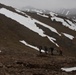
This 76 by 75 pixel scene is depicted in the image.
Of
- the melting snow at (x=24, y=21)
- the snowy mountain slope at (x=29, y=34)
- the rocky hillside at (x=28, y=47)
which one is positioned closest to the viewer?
the rocky hillside at (x=28, y=47)

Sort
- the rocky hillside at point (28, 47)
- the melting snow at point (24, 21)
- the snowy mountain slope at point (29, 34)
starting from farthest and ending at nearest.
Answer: the melting snow at point (24, 21) < the snowy mountain slope at point (29, 34) < the rocky hillside at point (28, 47)

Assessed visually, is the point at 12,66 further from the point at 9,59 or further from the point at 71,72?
the point at 71,72

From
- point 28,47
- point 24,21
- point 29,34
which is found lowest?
point 29,34

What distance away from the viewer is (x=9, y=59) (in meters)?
38.6

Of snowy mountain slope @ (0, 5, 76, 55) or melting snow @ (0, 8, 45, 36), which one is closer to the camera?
snowy mountain slope @ (0, 5, 76, 55)

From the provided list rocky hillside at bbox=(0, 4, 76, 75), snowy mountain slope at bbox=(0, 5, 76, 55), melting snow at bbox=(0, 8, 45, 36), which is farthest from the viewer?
melting snow at bbox=(0, 8, 45, 36)

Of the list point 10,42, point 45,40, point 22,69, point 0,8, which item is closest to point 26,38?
point 45,40

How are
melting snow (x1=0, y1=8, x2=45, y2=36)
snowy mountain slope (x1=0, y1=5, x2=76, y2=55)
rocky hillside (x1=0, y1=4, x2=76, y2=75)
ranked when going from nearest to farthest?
rocky hillside (x1=0, y1=4, x2=76, y2=75) → snowy mountain slope (x1=0, y1=5, x2=76, y2=55) → melting snow (x1=0, y1=8, x2=45, y2=36)

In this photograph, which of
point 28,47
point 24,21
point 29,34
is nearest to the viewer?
point 28,47

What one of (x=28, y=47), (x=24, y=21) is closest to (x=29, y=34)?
(x=24, y=21)

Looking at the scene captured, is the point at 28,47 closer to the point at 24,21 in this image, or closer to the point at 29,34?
the point at 29,34

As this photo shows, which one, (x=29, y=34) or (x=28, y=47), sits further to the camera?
(x=29, y=34)

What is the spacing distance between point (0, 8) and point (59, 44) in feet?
79.1

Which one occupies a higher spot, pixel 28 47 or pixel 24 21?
pixel 28 47
